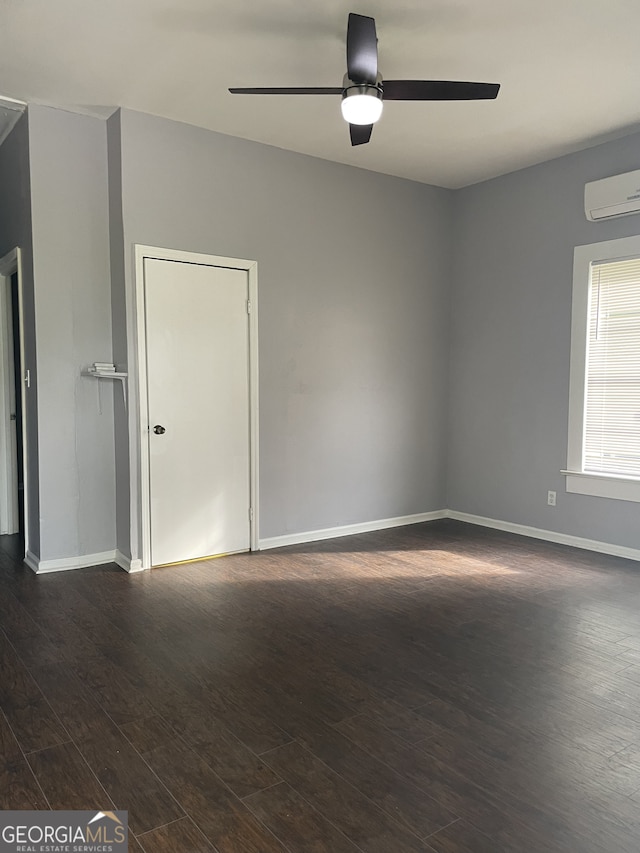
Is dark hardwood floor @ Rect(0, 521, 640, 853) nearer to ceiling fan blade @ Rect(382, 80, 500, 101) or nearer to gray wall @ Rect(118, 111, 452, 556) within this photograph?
gray wall @ Rect(118, 111, 452, 556)

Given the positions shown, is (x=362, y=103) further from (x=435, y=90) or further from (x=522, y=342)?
(x=522, y=342)

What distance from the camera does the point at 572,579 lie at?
3.97 m

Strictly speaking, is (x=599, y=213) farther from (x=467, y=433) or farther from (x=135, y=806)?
(x=135, y=806)

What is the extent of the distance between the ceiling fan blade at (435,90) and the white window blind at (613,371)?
225 centimetres

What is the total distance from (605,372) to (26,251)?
4.20m

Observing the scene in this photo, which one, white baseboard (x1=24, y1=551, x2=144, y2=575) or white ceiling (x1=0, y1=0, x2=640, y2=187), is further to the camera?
white baseboard (x1=24, y1=551, x2=144, y2=575)

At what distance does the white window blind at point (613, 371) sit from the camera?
173 inches

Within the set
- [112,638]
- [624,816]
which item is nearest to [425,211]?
[112,638]

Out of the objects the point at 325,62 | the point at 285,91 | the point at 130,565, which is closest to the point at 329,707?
the point at 130,565

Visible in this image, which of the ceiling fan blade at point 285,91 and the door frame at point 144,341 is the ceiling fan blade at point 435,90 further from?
the door frame at point 144,341

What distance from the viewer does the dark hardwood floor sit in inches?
70.5

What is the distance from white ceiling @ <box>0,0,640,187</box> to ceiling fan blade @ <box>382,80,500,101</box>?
0.36 metres

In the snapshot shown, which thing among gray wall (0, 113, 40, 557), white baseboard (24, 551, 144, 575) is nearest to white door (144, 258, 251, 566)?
white baseboard (24, 551, 144, 575)

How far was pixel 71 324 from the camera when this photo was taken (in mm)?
4035
